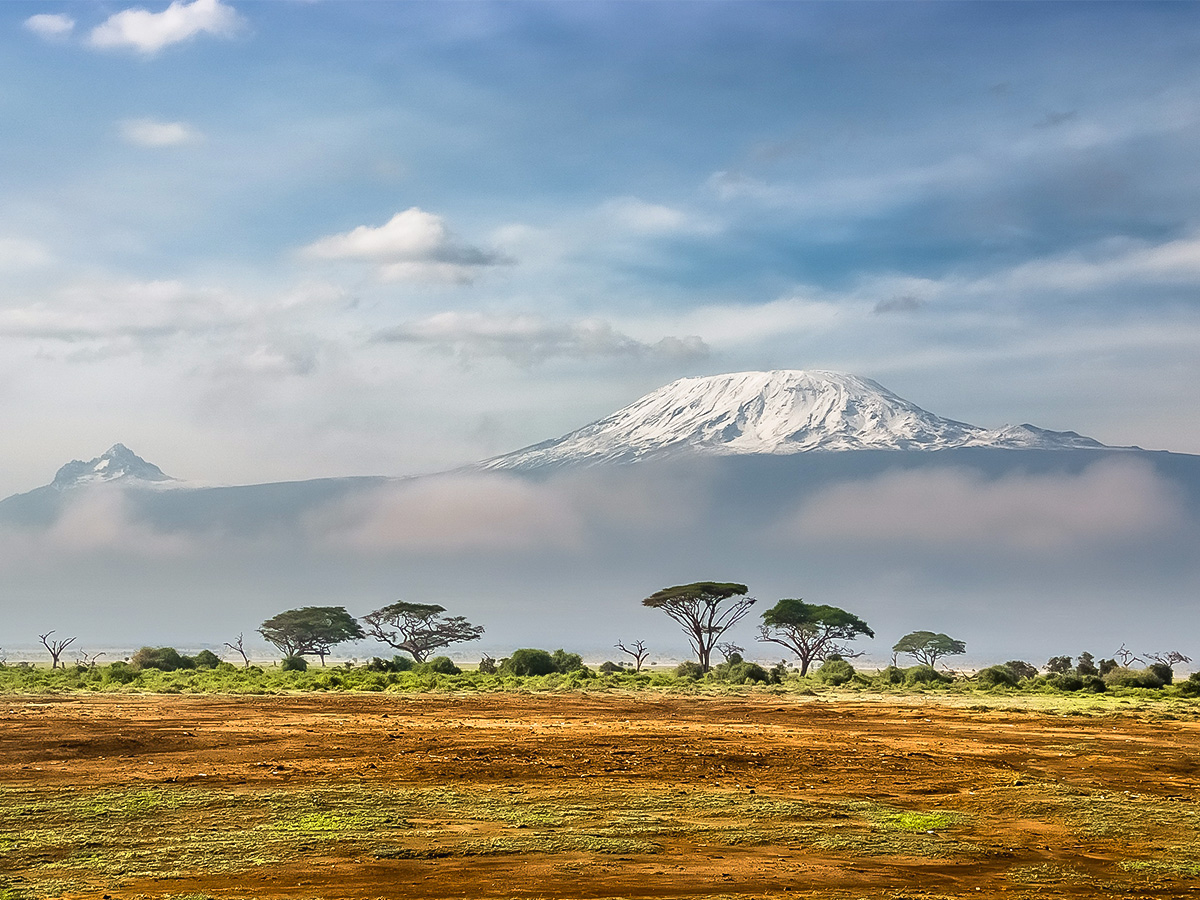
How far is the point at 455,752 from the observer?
899 inches

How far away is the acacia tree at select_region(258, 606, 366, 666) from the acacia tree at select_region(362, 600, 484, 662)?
2.58 meters

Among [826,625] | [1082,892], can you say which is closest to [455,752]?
[1082,892]

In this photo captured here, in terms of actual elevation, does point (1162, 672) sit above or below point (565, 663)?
below

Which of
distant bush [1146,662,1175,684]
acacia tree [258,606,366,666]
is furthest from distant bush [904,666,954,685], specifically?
acacia tree [258,606,366,666]

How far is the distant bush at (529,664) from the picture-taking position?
218 feet

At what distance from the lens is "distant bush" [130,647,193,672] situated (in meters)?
69.3

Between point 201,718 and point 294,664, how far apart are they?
4394 cm

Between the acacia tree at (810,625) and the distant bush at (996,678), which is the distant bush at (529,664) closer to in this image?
the distant bush at (996,678)

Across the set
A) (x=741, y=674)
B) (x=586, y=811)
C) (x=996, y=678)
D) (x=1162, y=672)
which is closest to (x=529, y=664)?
(x=741, y=674)

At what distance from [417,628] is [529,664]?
124 ft

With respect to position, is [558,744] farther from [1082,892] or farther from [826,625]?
[826,625]

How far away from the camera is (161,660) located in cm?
7031

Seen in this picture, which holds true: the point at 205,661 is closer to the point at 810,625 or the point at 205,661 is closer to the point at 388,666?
the point at 388,666

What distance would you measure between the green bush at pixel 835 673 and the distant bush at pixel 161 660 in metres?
37.9
